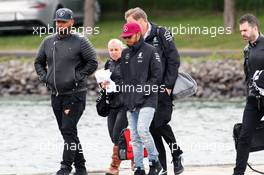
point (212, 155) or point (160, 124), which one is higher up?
point (160, 124)

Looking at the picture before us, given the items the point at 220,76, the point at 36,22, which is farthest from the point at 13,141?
the point at 36,22

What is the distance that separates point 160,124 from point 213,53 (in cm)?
1473

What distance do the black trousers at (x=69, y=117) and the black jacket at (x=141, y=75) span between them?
0.66 meters

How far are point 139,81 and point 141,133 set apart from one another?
0.52 m

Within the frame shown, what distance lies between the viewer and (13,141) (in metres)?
15.8

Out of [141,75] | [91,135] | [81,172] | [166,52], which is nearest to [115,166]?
[81,172]

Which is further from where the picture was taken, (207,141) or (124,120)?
(207,141)

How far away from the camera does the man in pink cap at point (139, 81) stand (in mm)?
10234

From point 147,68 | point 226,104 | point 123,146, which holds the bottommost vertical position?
point 226,104

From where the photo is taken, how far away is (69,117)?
10.7 m

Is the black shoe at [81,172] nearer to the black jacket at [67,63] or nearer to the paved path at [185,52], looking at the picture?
the black jacket at [67,63]

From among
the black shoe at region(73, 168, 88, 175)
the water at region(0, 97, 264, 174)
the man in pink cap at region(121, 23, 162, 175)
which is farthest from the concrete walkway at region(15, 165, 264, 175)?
the water at region(0, 97, 264, 174)

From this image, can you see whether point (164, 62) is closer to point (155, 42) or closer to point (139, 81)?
point (155, 42)

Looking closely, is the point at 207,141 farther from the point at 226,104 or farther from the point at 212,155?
the point at 226,104
